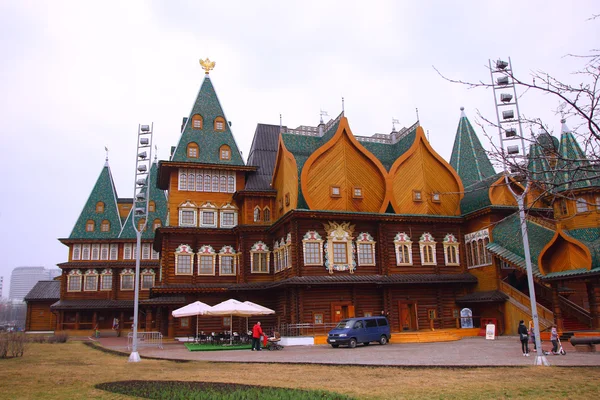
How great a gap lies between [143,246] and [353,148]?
30.0 metres

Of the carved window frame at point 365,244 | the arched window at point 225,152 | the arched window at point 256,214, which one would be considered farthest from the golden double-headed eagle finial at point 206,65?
the carved window frame at point 365,244

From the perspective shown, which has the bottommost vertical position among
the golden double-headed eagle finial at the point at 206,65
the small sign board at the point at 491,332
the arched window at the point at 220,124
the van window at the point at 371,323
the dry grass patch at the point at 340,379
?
the dry grass patch at the point at 340,379

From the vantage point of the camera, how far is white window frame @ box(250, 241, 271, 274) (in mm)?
35625

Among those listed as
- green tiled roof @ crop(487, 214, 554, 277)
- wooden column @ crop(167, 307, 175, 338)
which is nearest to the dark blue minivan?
green tiled roof @ crop(487, 214, 554, 277)

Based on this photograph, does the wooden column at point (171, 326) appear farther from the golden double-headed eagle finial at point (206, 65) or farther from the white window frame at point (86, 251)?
the white window frame at point (86, 251)

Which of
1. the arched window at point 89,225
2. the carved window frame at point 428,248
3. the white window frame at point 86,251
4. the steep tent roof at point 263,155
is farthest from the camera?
the arched window at point 89,225

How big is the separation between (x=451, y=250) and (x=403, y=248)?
3.56 meters

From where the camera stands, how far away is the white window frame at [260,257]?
35.6 m

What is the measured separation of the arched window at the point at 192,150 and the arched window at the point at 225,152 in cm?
171

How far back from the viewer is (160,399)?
11.0m

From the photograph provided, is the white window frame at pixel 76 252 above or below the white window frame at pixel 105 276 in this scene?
above

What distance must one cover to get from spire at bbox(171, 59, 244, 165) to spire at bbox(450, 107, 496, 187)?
52.1ft

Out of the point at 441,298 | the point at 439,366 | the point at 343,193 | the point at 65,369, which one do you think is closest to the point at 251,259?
the point at 343,193

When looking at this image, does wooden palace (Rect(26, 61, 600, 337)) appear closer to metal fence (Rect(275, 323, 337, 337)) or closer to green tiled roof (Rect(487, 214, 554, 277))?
green tiled roof (Rect(487, 214, 554, 277))
